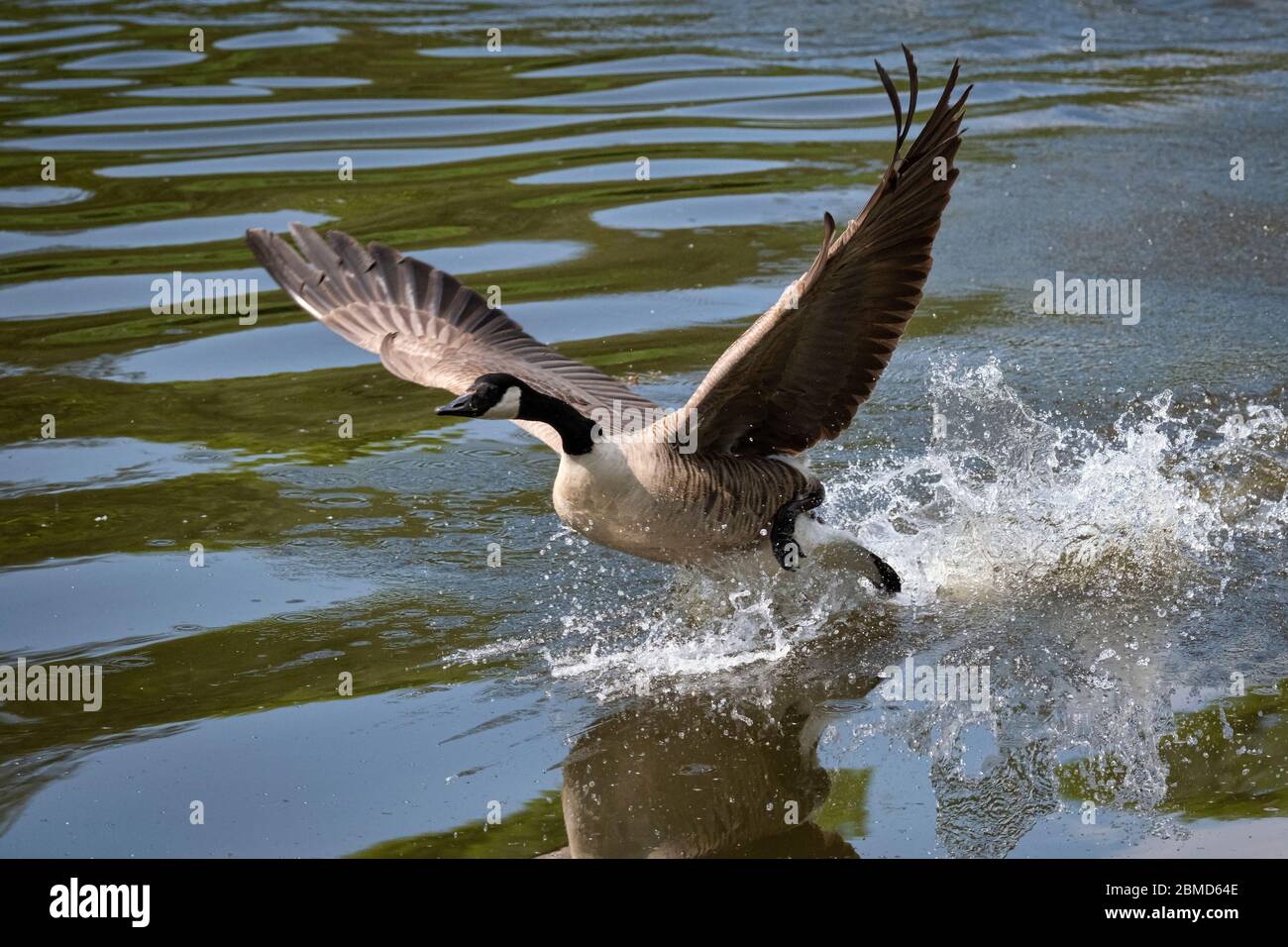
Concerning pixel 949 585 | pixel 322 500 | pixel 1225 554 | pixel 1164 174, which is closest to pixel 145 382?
pixel 322 500

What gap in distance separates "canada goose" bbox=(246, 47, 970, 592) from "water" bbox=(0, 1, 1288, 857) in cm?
34

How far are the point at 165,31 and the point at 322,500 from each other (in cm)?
1096

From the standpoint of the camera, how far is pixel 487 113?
45.4 ft

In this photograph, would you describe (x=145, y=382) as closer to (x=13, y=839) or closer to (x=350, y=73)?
(x=13, y=839)

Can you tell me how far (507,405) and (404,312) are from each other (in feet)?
5.53

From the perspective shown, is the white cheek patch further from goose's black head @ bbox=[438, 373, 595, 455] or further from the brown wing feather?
the brown wing feather

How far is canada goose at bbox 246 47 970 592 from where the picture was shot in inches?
200

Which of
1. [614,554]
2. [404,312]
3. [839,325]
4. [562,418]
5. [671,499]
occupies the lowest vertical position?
[614,554]

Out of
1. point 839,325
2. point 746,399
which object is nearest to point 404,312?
point 746,399

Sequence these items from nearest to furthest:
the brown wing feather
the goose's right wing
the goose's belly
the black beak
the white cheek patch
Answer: the brown wing feather → the black beak → the white cheek patch → the goose's belly → the goose's right wing

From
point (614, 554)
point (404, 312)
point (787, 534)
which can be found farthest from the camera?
point (404, 312)

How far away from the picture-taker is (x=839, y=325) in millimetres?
5461

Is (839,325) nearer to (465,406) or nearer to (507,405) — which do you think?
(507,405)

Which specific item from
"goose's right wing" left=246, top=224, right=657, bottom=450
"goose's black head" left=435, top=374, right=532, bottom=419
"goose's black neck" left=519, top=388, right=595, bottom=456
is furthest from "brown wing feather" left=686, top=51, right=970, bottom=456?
Result: "goose's right wing" left=246, top=224, right=657, bottom=450
